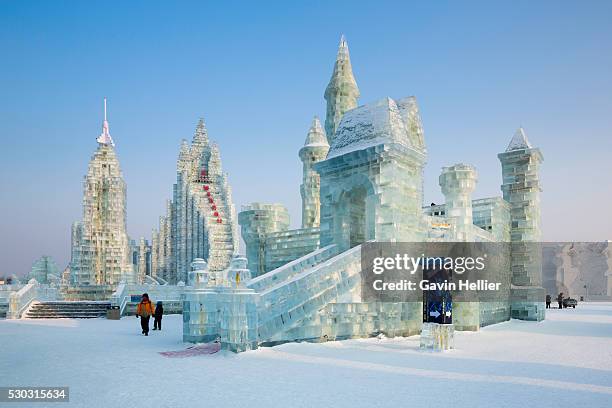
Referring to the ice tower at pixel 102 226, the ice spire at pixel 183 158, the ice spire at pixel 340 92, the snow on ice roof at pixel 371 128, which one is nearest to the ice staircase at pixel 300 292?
the snow on ice roof at pixel 371 128

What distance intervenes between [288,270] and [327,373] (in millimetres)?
6650

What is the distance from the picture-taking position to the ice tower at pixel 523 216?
25.4 meters

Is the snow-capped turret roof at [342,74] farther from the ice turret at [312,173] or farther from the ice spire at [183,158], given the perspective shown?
the ice spire at [183,158]

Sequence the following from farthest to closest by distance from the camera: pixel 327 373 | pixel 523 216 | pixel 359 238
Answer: pixel 523 216, pixel 359 238, pixel 327 373

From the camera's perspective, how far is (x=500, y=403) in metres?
7.30

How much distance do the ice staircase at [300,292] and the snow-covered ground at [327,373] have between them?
628 millimetres

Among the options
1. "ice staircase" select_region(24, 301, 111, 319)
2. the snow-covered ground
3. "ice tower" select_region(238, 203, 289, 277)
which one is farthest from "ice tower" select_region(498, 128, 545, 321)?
"ice staircase" select_region(24, 301, 111, 319)

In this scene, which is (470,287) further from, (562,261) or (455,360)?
(562,261)

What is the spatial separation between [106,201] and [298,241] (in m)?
41.3

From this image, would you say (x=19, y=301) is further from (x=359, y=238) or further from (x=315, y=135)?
(x=315, y=135)

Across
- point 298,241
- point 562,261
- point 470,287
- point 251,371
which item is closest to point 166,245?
point 562,261

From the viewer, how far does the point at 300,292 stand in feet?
45.5

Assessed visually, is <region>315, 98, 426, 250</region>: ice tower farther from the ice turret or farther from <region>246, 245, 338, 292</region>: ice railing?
the ice turret

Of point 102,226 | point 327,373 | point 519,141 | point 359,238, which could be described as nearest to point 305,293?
point 327,373
